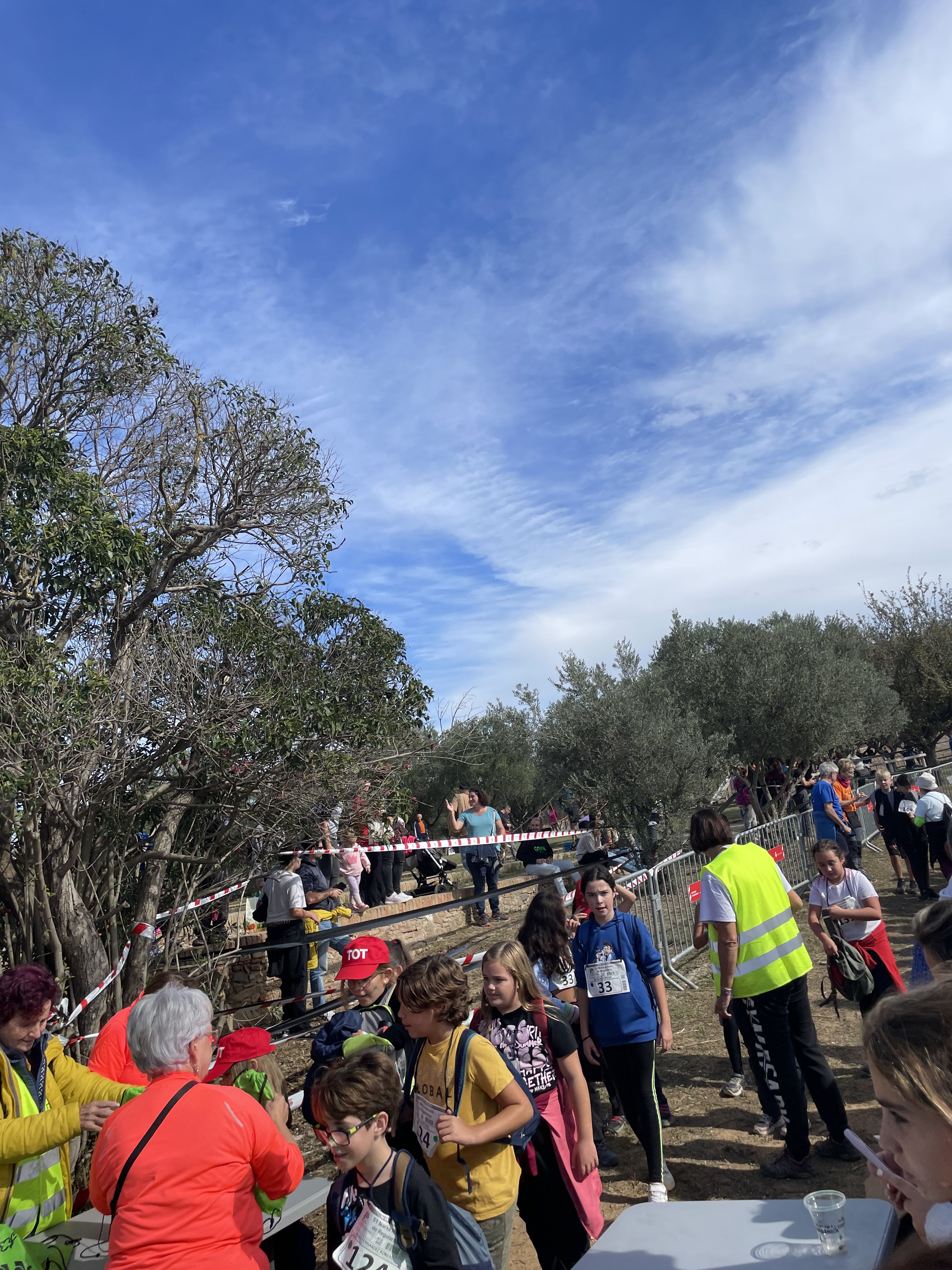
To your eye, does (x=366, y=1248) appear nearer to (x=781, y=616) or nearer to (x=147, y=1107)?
(x=147, y=1107)

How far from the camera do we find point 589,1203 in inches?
124

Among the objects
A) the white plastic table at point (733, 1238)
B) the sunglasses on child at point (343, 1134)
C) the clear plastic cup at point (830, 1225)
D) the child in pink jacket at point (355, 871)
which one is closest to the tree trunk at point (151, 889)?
the child in pink jacket at point (355, 871)

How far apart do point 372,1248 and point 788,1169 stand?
2979 mm

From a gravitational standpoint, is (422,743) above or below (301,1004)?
above

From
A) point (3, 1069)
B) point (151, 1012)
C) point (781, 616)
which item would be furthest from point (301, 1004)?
point (781, 616)

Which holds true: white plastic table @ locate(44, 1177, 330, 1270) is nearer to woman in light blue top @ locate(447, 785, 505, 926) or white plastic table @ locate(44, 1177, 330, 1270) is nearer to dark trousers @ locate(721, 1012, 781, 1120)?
dark trousers @ locate(721, 1012, 781, 1120)

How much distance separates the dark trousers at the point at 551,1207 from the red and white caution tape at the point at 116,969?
12.9 ft

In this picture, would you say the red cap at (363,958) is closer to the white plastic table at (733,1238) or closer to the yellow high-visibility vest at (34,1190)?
the yellow high-visibility vest at (34,1190)

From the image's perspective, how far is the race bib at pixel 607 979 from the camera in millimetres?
3973

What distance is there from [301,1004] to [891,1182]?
7.33 m

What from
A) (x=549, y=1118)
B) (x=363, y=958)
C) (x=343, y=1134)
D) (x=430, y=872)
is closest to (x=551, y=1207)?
(x=549, y=1118)

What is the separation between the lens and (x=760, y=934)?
4156 mm

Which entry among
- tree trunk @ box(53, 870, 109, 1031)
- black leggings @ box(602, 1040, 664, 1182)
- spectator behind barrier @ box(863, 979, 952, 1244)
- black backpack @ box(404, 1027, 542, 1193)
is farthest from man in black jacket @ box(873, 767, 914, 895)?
spectator behind barrier @ box(863, 979, 952, 1244)

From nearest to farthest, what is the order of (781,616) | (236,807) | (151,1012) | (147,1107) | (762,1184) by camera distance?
(147,1107) → (151,1012) → (762,1184) → (236,807) → (781,616)
